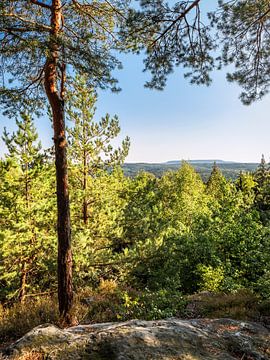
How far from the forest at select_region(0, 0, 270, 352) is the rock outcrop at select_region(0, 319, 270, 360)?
1.75m

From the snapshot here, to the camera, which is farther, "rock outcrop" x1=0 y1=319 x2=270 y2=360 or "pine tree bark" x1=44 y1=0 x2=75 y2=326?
"pine tree bark" x1=44 y1=0 x2=75 y2=326

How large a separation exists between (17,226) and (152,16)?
597 cm

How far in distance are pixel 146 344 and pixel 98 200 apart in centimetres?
775

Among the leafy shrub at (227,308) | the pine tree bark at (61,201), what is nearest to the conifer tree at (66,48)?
the pine tree bark at (61,201)

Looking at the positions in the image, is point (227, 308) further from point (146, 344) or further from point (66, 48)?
point (66, 48)

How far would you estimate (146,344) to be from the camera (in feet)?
9.55

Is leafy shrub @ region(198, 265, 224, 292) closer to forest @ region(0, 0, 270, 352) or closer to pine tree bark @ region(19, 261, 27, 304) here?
forest @ region(0, 0, 270, 352)

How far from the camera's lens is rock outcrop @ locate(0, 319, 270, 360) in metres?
2.76

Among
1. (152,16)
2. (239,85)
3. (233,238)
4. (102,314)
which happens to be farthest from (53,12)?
(233,238)

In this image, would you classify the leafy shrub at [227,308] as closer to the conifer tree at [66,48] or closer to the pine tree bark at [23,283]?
the conifer tree at [66,48]

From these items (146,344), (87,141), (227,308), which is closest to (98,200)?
(87,141)

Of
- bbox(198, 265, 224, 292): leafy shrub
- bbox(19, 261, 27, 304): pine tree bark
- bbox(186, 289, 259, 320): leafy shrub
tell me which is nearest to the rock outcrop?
bbox(186, 289, 259, 320): leafy shrub

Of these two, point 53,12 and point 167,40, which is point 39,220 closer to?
point 53,12

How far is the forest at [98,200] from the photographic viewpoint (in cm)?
534
